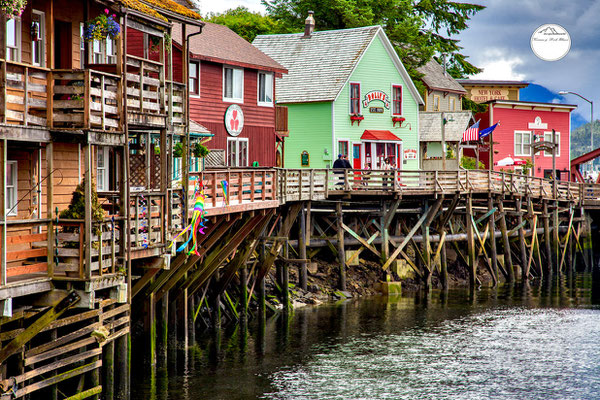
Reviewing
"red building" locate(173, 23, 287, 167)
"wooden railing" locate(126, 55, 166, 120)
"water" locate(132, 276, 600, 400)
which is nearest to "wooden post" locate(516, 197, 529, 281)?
"water" locate(132, 276, 600, 400)

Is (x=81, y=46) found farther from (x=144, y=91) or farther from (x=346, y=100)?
(x=346, y=100)

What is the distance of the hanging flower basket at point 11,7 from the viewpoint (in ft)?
45.6

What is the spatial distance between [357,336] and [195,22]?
10.7 m

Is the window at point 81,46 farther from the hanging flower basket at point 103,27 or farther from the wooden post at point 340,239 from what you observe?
the wooden post at point 340,239

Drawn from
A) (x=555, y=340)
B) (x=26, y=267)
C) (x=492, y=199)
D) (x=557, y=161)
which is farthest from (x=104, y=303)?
(x=557, y=161)

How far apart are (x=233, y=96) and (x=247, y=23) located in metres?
32.0

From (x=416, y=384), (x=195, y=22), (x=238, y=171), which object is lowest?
(x=416, y=384)

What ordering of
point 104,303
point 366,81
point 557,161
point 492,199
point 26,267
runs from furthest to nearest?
1. point 557,161
2. point 366,81
3. point 492,199
4. point 104,303
5. point 26,267

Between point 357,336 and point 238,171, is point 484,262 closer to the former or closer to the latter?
point 357,336

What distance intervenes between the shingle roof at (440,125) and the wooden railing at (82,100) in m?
32.0

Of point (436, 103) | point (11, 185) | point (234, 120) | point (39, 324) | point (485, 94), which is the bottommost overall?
point (39, 324)

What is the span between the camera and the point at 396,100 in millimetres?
43781

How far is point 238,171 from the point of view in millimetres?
23531

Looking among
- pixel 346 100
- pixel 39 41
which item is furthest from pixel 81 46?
pixel 346 100
